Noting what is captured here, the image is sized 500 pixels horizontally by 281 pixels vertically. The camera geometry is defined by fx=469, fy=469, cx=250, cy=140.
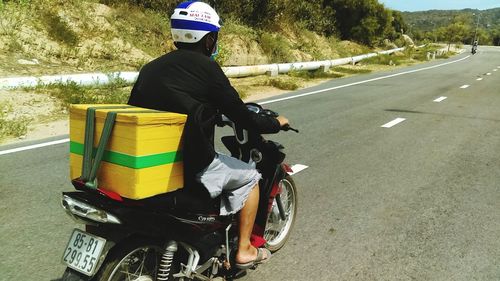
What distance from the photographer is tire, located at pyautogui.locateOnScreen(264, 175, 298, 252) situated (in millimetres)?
4047

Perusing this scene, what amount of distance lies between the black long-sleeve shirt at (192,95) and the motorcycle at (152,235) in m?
0.26

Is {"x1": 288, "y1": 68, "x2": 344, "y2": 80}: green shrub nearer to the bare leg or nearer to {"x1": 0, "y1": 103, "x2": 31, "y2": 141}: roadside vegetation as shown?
{"x1": 0, "y1": 103, "x2": 31, "y2": 141}: roadside vegetation

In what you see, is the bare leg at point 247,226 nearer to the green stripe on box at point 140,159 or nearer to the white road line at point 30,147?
the green stripe on box at point 140,159

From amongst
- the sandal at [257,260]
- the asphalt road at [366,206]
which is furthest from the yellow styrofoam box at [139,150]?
the asphalt road at [366,206]

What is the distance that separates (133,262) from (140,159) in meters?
0.66

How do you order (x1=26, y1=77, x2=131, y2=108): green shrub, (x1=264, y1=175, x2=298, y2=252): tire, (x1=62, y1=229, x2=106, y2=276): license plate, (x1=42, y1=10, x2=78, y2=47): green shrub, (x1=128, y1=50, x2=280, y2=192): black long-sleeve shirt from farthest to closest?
1. (x1=42, y1=10, x2=78, y2=47): green shrub
2. (x1=26, y1=77, x2=131, y2=108): green shrub
3. (x1=264, y1=175, x2=298, y2=252): tire
4. (x1=128, y1=50, x2=280, y2=192): black long-sleeve shirt
5. (x1=62, y1=229, x2=106, y2=276): license plate

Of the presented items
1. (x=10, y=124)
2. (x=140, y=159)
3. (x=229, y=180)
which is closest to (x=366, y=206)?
(x=229, y=180)

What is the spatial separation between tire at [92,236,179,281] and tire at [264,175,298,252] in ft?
4.19

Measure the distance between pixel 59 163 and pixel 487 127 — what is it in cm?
838

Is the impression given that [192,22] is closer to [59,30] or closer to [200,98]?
[200,98]

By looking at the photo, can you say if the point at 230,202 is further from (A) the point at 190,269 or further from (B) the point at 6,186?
(B) the point at 6,186

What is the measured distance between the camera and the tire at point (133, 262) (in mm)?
2559

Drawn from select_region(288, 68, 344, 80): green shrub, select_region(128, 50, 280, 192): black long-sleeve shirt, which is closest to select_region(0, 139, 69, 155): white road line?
select_region(128, 50, 280, 192): black long-sleeve shirt

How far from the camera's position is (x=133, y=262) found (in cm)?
276
